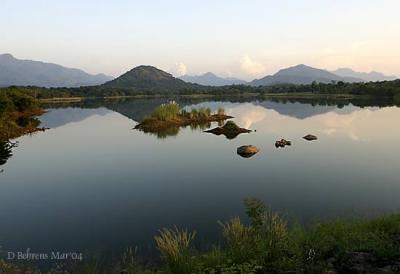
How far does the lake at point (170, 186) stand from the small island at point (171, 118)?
1294 centimetres

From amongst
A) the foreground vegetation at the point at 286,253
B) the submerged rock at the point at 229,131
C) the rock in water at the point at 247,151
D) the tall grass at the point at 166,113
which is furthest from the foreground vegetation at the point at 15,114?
the foreground vegetation at the point at 286,253

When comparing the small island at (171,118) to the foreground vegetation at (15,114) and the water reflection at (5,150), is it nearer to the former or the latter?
the foreground vegetation at (15,114)

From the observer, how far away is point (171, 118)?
53.5m

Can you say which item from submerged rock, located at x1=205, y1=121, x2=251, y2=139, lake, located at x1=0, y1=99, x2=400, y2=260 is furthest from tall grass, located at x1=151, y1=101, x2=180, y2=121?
lake, located at x1=0, y1=99, x2=400, y2=260

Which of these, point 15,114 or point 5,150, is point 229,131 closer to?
point 5,150

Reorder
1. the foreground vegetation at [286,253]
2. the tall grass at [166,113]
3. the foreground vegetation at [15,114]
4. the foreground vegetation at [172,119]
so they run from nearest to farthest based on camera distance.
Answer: the foreground vegetation at [286,253] < the foreground vegetation at [15,114] < the foreground vegetation at [172,119] < the tall grass at [166,113]

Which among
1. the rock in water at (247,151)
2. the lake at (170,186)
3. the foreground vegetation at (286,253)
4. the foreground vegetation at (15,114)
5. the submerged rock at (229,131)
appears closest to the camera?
the foreground vegetation at (286,253)

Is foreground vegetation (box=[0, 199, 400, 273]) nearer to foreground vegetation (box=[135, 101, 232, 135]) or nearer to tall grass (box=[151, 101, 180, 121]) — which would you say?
foreground vegetation (box=[135, 101, 232, 135])

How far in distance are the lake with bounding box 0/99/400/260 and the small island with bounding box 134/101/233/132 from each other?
12940 mm

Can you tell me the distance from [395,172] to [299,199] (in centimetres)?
898

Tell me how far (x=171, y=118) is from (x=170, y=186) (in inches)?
1317

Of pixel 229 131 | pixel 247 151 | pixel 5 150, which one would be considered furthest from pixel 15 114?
pixel 247 151

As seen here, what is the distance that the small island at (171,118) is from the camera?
5078 cm

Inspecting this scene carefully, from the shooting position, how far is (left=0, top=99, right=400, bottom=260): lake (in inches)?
562
